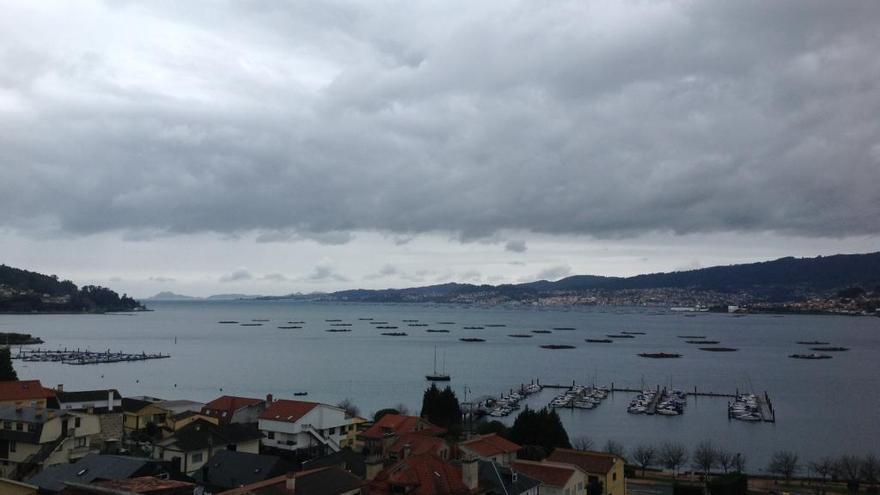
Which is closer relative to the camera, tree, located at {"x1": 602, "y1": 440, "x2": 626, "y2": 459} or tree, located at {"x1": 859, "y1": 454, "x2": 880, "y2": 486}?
tree, located at {"x1": 859, "y1": 454, "x2": 880, "y2": 486}

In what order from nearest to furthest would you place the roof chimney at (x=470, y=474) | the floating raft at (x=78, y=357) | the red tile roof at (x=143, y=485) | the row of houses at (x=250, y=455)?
the red tile roof at (x=143, y=485), the row of houses at (x=250, y=455), the roof chimney at (x=470, y=474), the floating raft at (x=78, y=357)

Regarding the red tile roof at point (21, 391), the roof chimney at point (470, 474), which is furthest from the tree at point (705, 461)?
the red tile roof at point (21, 391)

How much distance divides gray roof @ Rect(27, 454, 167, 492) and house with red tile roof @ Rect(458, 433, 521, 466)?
31.2 ft

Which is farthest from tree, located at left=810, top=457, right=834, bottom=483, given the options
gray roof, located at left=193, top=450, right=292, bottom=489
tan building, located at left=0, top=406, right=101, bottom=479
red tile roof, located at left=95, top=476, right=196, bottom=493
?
tan building, located at left=0, top=406, right=101, bottom=479

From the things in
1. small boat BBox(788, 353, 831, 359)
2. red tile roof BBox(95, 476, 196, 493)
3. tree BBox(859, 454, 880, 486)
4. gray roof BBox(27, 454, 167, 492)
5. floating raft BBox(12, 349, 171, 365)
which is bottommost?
small boat BBox(788, 353, 831, 359)

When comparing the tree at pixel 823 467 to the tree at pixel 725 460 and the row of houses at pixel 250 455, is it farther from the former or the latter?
the row of houses at pixel 250 455

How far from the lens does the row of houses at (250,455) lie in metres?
17.6

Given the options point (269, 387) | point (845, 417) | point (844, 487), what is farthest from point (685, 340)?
point (844, 487)

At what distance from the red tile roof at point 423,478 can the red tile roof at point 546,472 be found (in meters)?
3.36

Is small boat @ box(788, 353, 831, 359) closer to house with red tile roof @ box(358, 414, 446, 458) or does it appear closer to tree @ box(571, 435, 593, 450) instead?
tree @ box(571, 435, 593, 450)

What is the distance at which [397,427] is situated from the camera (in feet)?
98.1

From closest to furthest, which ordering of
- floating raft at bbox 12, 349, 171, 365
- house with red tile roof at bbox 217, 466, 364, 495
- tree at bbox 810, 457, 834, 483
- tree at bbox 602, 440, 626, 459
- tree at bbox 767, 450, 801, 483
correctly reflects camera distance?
house with red tile roof at bbox 217, 466, 364, 495 < tree at bbox 767, 450, 801, 483 < tree at bbox 810, 457, 834, 483 < tree at bbox 602, 440, 626, 459 < floating raft at bbox 12, 349, 171, 365

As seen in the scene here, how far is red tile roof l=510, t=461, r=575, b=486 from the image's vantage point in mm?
20327

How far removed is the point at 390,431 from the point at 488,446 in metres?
7.05
